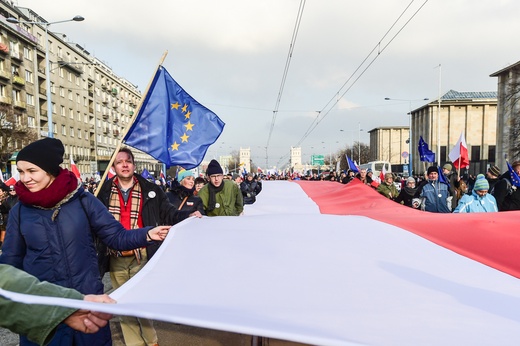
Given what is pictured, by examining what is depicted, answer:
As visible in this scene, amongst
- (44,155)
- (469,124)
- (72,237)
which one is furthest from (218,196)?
(469,124)

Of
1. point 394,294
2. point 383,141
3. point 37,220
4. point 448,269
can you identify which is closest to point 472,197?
point 448,269

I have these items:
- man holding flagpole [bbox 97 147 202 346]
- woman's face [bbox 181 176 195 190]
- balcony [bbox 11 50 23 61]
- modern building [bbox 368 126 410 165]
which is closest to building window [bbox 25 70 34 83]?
balcony [bbox 11 50 23 61]

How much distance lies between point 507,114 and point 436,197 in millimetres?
50621

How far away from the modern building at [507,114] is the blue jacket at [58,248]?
47276 mm

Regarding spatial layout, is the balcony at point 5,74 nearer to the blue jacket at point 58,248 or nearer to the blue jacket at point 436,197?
the blue jacket at point 436,197

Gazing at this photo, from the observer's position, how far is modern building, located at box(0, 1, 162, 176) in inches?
1580

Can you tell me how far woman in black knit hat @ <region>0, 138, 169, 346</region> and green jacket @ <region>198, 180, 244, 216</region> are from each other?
2.94 meters

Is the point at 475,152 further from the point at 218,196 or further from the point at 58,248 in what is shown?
the point at 58,248

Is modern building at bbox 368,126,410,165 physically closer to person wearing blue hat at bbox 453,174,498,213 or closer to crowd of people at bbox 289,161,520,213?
crowd of people at bbox 289,161,520,213

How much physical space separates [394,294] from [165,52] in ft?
11.5

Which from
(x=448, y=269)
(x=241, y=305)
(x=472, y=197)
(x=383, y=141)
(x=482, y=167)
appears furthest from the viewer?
(x=383, y=141)

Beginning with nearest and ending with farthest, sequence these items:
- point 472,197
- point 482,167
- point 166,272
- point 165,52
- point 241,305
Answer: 1. point 241,305
2. point 166,272
3. point 165,52
4. point 472,197
5. point 482,167

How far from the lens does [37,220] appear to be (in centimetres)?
237

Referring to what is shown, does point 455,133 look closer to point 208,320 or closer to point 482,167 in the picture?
point 482,167
